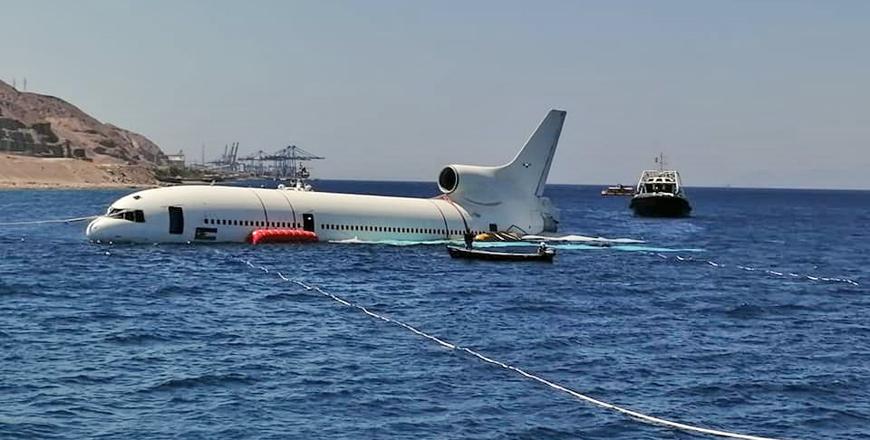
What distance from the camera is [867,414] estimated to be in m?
27.4

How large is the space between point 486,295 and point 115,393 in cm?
2637

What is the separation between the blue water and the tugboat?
95.2m

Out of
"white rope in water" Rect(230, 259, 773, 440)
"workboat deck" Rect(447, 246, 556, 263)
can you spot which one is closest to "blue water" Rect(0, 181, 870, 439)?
"white rope in water" Rect(230, 259, 773, 440)

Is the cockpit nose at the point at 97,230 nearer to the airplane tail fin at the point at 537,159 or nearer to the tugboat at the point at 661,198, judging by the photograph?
the airplane tail fin at the point at 537,159

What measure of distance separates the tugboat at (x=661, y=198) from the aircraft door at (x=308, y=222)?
309ft

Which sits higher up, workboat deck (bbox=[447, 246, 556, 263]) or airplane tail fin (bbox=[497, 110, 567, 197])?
airplane tail fin (bbox=[497, 110, 567, 197])

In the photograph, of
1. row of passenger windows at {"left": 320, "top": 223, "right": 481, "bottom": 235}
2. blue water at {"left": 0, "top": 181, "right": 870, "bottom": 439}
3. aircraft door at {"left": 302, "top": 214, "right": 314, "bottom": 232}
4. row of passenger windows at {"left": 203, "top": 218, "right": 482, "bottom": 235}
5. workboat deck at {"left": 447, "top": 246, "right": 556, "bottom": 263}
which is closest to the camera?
blue water at {"left": 0, "top": 181, "right": 870, "bottom": 439}

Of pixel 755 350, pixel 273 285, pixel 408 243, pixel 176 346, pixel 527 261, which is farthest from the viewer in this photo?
pixel 408 243

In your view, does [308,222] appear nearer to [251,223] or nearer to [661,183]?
[251,223]

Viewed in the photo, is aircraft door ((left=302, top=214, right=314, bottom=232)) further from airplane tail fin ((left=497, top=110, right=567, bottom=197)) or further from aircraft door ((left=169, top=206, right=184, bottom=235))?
airplane tail fin ((left=497, top=110, right=567, bottom=197))

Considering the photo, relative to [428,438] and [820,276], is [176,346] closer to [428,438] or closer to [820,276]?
[428,438]

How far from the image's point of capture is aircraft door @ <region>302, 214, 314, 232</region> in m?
74.8

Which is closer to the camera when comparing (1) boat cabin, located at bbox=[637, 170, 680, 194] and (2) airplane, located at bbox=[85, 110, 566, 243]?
(2) airplane, located at bbox=[85, 110, 566, 243]

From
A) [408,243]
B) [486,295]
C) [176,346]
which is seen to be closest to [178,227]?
[408,243]
